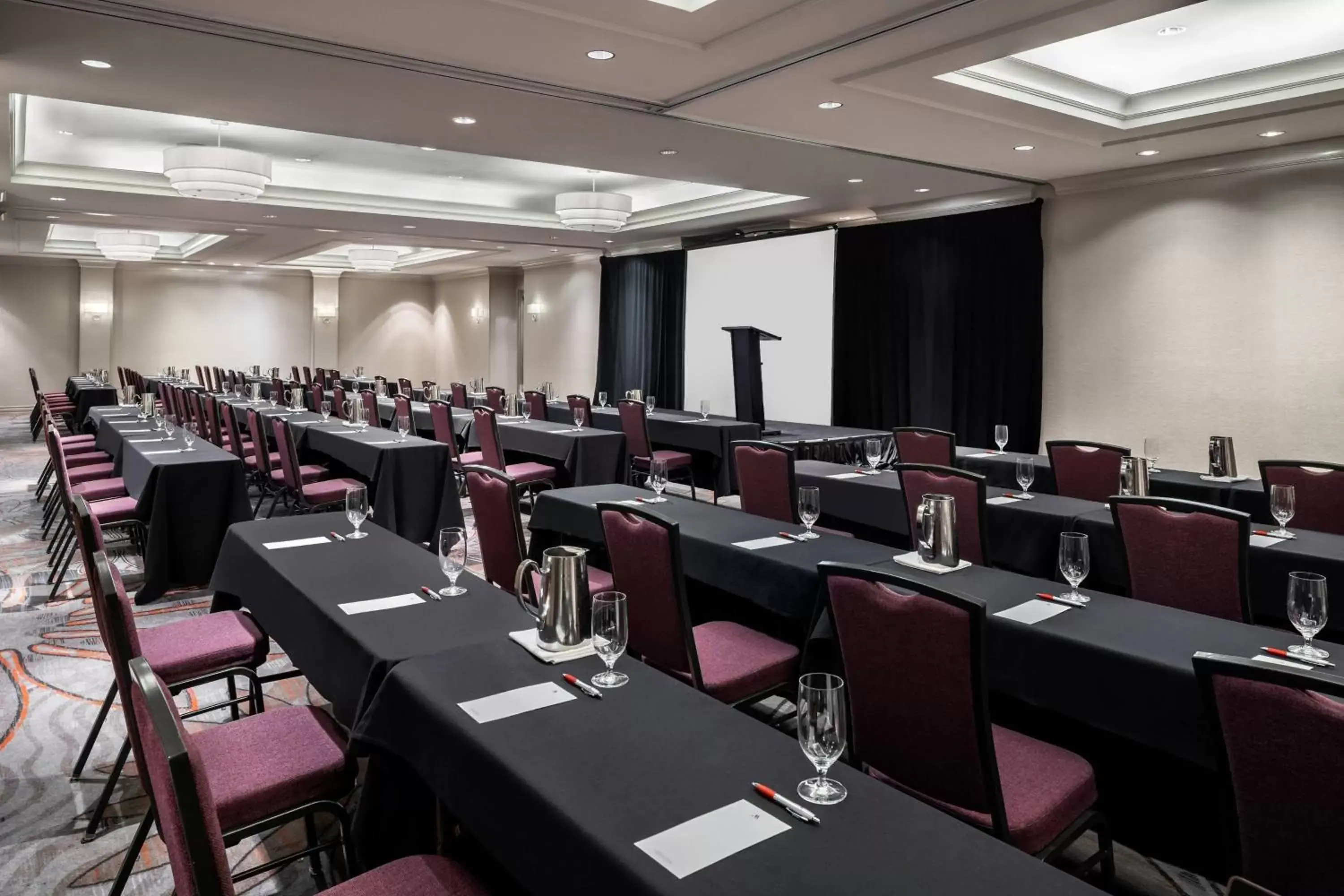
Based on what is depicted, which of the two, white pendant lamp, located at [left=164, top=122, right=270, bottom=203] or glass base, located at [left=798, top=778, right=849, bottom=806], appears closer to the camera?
glass base, located at [left=798, top=778, right=849, bottom=806]

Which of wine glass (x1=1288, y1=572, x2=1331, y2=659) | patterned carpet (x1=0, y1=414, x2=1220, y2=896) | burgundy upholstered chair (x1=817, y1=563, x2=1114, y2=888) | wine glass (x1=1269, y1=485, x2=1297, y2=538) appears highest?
wine glass (x1=1269, y1=485, x2=1297, y2=538)

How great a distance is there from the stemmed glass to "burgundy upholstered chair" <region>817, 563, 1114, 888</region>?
6.62 ft

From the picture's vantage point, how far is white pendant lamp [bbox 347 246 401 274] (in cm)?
1620

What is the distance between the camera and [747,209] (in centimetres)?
1051

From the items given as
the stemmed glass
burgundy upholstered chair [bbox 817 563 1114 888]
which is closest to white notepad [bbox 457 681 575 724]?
burgundy upholstered chair [bbox 817 563 1114 888]

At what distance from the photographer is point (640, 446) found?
A: 27.6ft

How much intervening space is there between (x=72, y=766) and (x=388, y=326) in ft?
62.8

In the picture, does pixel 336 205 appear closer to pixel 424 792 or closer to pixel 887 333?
pixel 887 333

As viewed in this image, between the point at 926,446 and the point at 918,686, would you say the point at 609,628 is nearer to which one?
the point at 918,686

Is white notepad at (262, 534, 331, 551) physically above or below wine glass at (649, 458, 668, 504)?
below

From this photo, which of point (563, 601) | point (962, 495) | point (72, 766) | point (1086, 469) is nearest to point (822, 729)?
point (563, 601)

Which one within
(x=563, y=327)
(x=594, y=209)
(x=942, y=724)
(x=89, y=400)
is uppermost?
(x=594, y=209)

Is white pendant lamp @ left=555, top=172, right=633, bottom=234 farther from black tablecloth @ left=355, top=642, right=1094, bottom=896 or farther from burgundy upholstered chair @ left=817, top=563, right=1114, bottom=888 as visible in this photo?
black tablecloth @ left=355, top=642, right=1094, bottom=896

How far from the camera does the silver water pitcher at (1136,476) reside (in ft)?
13.5
